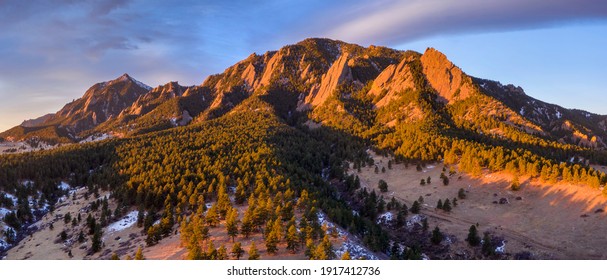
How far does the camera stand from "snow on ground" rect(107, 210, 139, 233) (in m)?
88.5

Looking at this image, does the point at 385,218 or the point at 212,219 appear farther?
the point at 385,218

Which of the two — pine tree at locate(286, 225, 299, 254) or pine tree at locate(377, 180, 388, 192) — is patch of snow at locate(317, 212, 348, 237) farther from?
pine tree at locate(377, 180, 388, 192)

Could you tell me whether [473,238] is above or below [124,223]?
below

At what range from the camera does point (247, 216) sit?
6538 cm

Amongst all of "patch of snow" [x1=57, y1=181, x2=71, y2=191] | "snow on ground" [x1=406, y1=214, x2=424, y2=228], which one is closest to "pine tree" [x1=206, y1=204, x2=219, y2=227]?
"snow on ground" [x1=406, y1=214, x2=424, y2=228]

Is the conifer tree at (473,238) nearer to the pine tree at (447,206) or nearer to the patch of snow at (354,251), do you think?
the pine tree at (447,206)

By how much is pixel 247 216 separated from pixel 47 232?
213ft

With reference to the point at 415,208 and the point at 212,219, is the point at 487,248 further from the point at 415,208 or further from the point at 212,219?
the point at 212,219

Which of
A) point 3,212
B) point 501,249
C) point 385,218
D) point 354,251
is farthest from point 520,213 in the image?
point 3,212

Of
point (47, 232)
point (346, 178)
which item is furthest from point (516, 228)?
point (47, 232)

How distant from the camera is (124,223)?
298ft

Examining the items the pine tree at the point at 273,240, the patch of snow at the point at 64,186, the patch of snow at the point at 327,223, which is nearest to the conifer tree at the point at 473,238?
the patch of snow at the point at 327,223

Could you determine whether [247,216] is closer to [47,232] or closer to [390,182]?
[47,232]

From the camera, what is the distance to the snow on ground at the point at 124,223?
8846 centimetres
